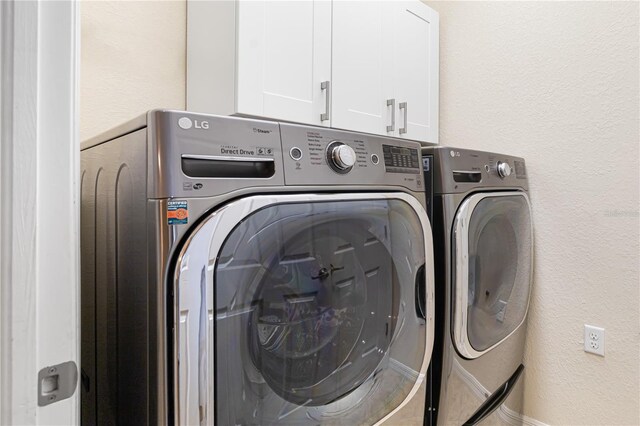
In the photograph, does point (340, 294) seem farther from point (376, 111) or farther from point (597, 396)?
point (597, 396)

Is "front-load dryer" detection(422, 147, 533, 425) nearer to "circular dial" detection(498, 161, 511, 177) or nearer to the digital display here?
"circular dial" detection(498, 161, 511, 177)

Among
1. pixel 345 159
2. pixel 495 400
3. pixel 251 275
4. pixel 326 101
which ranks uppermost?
pixel 326 101

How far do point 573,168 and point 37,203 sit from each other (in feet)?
5.81

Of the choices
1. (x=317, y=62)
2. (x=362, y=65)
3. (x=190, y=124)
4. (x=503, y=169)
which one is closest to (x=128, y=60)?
(x=317, y=62)

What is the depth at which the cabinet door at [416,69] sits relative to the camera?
181 cm

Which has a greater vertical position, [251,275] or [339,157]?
[339,157]

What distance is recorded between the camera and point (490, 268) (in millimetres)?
1410

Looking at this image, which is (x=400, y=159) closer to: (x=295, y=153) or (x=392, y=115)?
(x=295, y=153)

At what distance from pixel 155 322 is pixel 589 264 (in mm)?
1613

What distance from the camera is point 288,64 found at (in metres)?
1.41

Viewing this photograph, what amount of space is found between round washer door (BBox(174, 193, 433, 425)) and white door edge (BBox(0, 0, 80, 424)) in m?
0.17

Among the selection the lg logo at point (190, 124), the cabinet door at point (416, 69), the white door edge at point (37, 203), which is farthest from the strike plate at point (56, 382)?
the cabinet door at point (416, 69)

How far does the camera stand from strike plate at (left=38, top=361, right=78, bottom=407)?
497 mm
